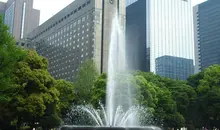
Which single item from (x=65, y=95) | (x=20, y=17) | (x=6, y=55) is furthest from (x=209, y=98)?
(x=20, y=17)

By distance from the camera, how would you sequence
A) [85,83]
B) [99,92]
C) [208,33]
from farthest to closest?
[208,33]
[85,83]
[99,92]

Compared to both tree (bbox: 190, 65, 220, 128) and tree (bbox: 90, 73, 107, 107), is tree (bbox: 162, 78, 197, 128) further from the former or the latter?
tree (bbox: 90, 73, 107, 107)

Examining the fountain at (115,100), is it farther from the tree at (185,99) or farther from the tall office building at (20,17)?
the tall office building at (20,17)

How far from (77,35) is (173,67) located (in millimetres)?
47851

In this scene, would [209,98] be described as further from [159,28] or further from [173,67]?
[159,28]

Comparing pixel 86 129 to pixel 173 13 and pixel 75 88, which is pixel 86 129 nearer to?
pixel 75 88

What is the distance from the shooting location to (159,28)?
12481cm

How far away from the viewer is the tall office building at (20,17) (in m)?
157

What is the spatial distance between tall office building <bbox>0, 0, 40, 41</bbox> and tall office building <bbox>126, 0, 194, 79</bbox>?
6031cm

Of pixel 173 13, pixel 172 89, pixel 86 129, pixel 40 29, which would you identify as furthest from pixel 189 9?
pixel 86 129

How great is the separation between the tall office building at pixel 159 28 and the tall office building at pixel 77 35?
80.8 ft

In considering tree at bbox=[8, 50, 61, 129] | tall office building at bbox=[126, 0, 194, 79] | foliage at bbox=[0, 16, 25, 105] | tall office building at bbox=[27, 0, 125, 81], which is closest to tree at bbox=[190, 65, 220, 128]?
tree at bbox=[8, 50, 61, 129]

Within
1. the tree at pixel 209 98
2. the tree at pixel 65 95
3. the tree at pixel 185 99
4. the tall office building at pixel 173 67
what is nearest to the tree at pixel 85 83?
the tree at pixel 65 95

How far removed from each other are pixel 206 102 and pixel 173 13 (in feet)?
321
